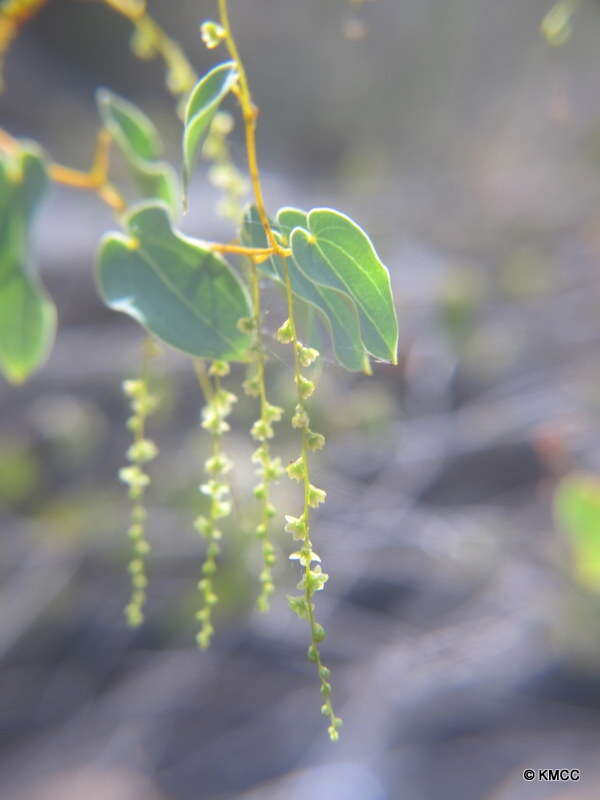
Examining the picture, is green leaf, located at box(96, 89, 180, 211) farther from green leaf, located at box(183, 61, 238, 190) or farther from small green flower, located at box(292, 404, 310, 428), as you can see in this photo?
small green flower, located at box(292, 404, 310, 428)

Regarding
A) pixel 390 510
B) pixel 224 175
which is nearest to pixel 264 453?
pixel 224 175

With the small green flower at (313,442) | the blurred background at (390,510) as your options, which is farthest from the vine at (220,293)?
the blurred background at (390,510)

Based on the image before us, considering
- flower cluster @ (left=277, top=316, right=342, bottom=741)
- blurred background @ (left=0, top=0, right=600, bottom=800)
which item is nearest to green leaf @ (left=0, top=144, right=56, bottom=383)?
flower cluster @ (left=277, top=316, right=342, bottom=741)

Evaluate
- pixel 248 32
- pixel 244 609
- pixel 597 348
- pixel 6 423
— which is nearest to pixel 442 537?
pixel 244 609

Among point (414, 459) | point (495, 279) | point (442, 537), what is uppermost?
point (495, 279)

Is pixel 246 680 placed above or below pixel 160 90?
below

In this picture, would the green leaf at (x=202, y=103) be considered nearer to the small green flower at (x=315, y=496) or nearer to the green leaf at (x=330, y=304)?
the green leaf at (x=330, y=304)

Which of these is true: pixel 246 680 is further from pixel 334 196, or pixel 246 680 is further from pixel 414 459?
pixel 334 196
